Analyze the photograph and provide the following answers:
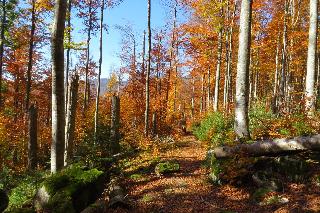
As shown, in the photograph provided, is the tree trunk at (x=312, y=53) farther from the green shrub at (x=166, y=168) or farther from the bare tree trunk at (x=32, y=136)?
the bare tree trunk at (x=32, y=136)

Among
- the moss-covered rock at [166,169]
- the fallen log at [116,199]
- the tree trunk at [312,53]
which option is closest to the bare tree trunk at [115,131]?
the moss-covered rock at [166,169]

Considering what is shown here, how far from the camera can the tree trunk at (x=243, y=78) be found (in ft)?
34.7

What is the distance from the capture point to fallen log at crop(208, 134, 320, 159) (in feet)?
26.6

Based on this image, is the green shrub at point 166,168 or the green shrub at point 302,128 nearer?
the green shrub at point 302,128

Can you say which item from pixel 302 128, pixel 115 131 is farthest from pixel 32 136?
pixel 302 128

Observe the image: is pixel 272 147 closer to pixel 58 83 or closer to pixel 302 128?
pixel 302 128

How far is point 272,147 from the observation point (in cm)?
855

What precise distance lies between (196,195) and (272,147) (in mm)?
2351

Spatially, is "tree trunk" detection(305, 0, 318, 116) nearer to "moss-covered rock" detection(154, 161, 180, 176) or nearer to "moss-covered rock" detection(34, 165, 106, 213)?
"moss-covered rock" detection(154, 161, 180, 176)

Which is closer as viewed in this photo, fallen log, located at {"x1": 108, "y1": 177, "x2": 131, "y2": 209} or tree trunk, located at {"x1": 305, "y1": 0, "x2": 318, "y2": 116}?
fallen log, located at {"x1": 108, "y1": 177, "x2": 131, "y2": 209}

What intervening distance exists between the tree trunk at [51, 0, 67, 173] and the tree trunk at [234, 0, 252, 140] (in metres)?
5.53

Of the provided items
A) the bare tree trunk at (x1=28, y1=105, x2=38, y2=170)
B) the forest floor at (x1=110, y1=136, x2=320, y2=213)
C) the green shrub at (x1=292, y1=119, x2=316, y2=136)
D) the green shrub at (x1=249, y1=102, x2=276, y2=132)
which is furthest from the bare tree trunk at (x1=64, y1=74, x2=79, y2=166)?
the green shrub at (x1=292, y1=119, x2=316, y2=136)

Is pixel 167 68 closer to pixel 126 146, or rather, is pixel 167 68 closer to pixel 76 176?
pixel 126 146

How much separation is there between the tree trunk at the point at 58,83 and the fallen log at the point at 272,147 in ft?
14.1
